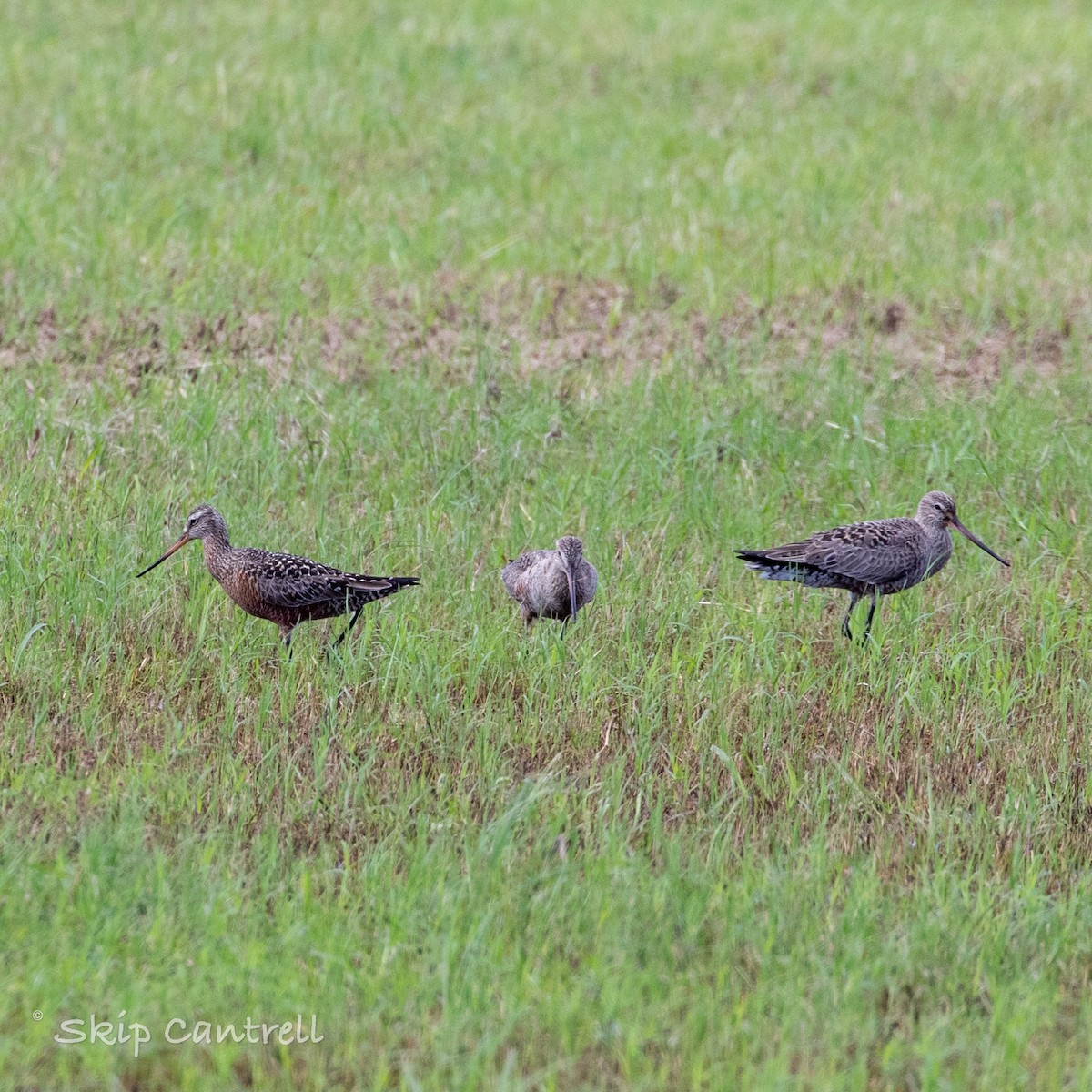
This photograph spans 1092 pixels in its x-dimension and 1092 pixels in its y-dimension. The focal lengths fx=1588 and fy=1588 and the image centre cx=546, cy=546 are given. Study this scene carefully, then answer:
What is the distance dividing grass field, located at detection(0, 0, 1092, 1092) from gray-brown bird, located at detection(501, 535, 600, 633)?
172mm

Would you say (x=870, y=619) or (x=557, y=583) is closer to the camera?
(x=557, y=583)

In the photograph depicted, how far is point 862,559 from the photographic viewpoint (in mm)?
6984

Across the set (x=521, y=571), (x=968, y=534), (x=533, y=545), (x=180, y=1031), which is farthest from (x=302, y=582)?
(x=968, y=534)

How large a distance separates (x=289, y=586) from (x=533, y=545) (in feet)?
5.24

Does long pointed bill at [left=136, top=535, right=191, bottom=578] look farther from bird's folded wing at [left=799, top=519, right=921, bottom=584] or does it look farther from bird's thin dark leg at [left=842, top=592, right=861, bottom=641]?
bird's thin dark leg at [left=842, top=592, right=861, bottom=641]

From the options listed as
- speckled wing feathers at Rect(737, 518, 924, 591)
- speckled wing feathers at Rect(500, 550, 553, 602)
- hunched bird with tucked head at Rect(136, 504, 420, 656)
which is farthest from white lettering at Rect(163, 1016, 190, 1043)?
speckled wing feathers at Rect(737, 518, 924, 591)

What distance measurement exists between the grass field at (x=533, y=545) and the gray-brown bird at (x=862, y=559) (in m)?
0.20

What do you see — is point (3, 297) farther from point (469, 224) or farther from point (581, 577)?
point (581, 577)

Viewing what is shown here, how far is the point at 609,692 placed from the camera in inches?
250

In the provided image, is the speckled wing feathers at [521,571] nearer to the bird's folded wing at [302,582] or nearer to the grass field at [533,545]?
the grass field at [533,545]

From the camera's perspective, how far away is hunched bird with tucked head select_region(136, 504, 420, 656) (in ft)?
21.2

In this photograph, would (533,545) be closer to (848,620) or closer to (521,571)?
(521,571)

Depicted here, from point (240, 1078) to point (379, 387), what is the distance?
567 centimetres

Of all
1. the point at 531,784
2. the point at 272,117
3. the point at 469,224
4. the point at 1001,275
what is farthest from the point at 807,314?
the point at 531,784
